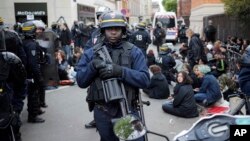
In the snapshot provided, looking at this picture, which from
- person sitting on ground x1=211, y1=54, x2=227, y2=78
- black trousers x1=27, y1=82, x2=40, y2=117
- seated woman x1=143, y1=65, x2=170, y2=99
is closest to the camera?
black trousers x1=27, y1=82, x2=40, y2=117

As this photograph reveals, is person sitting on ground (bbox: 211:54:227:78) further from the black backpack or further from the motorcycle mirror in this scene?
the motorcycle mirror

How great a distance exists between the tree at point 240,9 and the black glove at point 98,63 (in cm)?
1338

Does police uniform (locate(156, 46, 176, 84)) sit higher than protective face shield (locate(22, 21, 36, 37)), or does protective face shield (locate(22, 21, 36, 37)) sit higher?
protective face shield (locate(22, 21, 36, 37))

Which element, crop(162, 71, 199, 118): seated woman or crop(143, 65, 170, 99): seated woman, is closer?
crop(162, 71, 199, 118): seated woman

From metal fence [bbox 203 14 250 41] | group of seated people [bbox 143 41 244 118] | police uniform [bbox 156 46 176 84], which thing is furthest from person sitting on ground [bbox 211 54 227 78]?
metal fence [bbox 203 14 250 41]

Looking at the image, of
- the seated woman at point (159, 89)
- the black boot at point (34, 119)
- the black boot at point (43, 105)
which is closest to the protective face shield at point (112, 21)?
the black boot at point (34, 119)

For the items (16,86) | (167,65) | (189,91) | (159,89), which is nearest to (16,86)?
(16,86)

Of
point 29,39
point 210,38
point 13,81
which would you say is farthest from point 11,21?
point 13,81

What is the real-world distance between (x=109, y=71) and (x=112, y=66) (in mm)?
63

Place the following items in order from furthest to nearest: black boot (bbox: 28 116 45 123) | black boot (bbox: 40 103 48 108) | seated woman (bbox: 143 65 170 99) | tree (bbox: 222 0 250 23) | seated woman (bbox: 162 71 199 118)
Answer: tree (bbox: 222 0 250 23), seated woman (bbox: 143 65 170 99), black boot (bbox: 40 103 48 108), seated woman (bbox: 162 71 199 118), black boot (bbox: 28 116 45 123)

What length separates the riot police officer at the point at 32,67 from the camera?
20.6 feet

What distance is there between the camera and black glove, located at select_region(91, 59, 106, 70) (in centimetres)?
317

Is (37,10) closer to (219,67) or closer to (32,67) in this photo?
(219,67)

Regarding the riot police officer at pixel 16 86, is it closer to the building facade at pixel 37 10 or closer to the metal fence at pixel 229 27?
the metal fence at pixel 229 27
